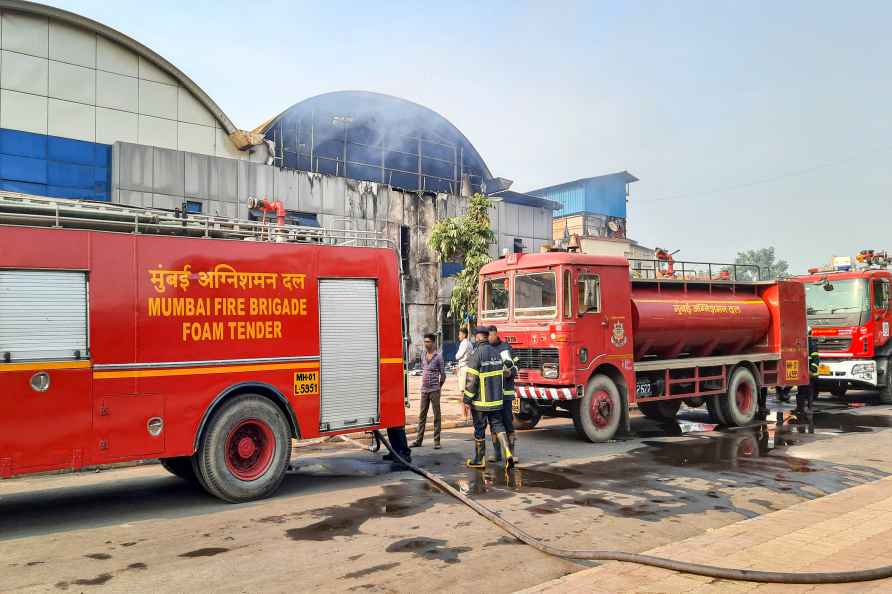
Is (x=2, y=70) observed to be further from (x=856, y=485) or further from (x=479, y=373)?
(x=856, y=485)

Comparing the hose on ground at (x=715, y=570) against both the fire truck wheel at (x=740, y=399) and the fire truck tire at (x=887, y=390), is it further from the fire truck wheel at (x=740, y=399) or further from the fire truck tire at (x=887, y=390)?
the fire truck tire at (x=887, y=390)

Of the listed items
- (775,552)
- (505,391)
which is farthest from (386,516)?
(775,552)

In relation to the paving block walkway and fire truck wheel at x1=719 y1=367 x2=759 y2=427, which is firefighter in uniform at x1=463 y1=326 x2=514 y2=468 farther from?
fire truck wheel at x1=719 y1=367 x2=759 y2=427

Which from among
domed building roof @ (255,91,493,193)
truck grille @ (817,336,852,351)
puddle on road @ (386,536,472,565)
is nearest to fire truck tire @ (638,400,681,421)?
truck grille @ (817,336,852,351)

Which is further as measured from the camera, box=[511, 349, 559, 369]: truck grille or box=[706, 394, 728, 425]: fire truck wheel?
box=[706, 394, 728, 425]: fire truck wheel

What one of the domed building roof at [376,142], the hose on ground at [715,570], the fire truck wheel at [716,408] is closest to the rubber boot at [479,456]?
the hose on ground at [715,570]

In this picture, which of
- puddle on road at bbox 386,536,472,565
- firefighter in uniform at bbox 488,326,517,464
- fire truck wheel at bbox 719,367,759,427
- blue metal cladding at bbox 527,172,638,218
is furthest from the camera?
blue metal cladding at bbox 527,172,638,218

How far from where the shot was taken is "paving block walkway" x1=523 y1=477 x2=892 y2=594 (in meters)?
4.62

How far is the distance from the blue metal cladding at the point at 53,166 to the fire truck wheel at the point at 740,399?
1824cm

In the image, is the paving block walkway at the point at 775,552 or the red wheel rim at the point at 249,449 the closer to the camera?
the paving block walkway at the point at 775,552

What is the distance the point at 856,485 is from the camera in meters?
8.16

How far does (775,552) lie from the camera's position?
5270 millimetres

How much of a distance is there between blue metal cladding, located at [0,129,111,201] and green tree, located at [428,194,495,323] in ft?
34.8

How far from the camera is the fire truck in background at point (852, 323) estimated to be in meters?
16.3
